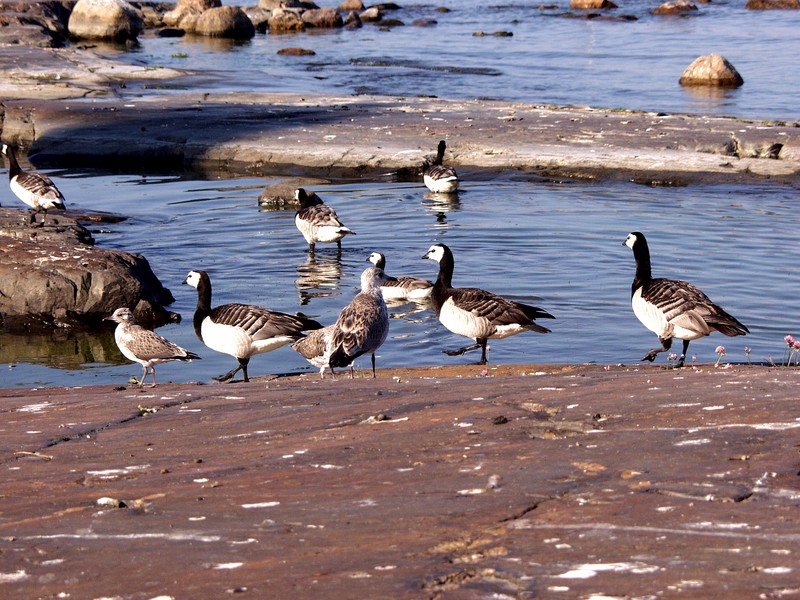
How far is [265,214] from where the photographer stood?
21.3m

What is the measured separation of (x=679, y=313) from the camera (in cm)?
1118

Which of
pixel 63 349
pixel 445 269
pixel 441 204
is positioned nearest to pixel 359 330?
pixel 445 269

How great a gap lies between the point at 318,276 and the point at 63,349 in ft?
15.1

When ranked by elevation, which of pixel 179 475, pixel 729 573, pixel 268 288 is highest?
pixel 729 573

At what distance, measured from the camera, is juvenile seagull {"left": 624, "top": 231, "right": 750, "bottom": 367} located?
36.2 feet

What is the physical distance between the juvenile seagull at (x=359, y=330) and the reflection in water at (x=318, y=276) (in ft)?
13.8

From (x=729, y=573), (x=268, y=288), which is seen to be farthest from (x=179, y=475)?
(x=268, y=288)

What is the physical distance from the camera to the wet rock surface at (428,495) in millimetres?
4051

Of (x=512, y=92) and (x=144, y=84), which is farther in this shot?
(x=512, y=92)

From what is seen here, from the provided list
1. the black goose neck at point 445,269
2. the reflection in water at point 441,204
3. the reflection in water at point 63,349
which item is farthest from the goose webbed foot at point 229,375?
the reflection in water at point 441,204

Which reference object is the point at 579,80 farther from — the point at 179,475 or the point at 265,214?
the point at 179,475

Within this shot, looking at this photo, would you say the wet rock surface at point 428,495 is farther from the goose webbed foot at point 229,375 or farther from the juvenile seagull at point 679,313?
the goose webbed foot at point 229,375

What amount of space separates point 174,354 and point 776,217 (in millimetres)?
12436

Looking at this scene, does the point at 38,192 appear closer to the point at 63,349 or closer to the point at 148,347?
the point at 63,349
